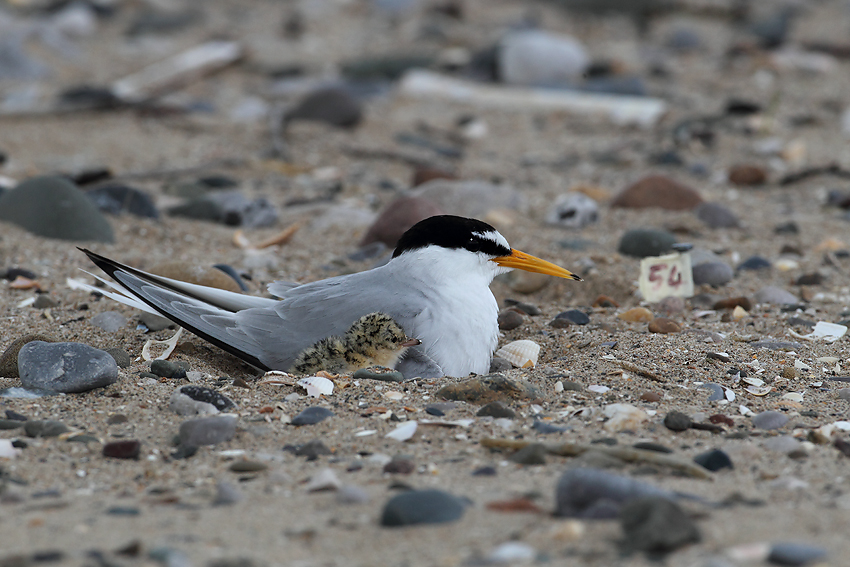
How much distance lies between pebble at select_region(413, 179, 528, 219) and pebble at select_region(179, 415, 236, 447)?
3072 millimetres

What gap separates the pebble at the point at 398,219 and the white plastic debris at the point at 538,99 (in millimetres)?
3655

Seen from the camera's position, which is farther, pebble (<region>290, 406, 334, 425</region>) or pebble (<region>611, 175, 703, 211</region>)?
pebble (<region>611, 175, 703, 211</region>)

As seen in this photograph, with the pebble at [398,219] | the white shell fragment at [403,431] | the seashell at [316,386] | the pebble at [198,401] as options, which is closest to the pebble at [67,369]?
the pebble at [198,401]

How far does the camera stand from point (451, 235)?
383cm

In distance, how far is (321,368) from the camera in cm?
350

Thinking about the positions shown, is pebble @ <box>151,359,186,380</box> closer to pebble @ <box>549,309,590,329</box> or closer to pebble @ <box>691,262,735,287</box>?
pebble @ <box>549,309,590,329</box>

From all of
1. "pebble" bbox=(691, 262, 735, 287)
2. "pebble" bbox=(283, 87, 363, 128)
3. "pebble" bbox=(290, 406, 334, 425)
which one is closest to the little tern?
"pebble" bbox=(290, 406, 334, 425)

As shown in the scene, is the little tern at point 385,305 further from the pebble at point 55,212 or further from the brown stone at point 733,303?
the pebble at point 55,212

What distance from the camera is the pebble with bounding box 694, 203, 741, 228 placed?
5633mm

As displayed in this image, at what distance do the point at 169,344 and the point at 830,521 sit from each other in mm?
2600

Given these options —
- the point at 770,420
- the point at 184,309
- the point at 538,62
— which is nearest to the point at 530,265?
the point at 770,420

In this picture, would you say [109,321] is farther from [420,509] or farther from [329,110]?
[329,110]

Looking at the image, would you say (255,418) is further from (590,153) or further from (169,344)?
(590,153)

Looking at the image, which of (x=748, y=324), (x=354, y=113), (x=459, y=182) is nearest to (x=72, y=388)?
(x=748, y=324)
